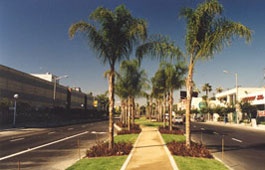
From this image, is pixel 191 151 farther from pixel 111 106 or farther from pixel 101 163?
pixel 101 163

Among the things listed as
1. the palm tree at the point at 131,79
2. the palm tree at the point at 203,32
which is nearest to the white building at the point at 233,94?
the palm tree at the point at 131,79

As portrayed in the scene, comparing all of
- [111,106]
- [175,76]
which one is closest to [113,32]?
[111,106]

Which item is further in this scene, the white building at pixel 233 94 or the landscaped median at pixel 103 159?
the white building at pixel 233 94

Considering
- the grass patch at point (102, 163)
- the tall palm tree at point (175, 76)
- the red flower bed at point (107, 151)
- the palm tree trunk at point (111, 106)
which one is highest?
the tall palm tree at point (175, 76)

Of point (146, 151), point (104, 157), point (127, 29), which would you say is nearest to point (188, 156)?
point (146, 151)

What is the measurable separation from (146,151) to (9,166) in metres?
6.28

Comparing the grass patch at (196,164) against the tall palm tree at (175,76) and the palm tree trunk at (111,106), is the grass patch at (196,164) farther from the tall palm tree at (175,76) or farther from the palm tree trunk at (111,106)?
the tall palm tree at (175,76)

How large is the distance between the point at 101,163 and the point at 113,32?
689cm

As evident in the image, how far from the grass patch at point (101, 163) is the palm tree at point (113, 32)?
11.3 feet

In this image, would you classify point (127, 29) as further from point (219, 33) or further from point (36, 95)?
point (36, 95)

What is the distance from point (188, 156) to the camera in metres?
14.2

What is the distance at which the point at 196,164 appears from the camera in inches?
473

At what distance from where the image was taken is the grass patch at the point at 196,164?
37.2 ft

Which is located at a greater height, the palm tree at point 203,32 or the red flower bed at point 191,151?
the palm tree at point 203,32
